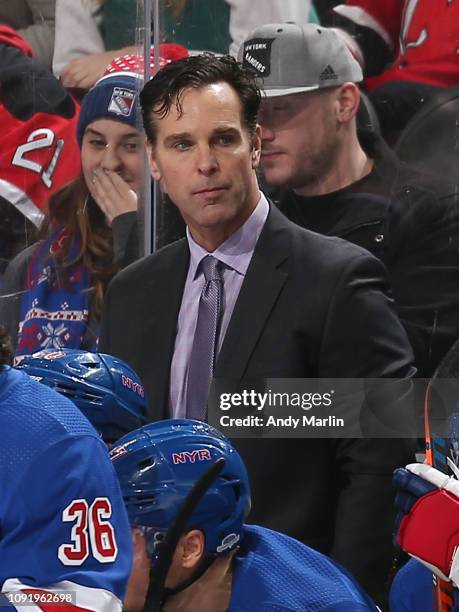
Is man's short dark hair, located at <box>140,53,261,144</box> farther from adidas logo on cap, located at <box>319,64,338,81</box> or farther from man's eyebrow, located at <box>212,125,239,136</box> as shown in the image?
adidas logo on cap, located at <box>319,64,338,81</box>

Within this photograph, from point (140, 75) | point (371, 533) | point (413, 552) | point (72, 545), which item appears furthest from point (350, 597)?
point (140, 75)

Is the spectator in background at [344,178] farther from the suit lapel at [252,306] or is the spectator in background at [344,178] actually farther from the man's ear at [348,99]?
the suit lapel at [252,306]

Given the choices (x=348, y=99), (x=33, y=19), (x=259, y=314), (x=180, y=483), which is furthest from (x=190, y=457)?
(x=33, y=19)

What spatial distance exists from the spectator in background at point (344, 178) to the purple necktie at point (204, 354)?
12.6 inches

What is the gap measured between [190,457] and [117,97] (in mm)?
1294

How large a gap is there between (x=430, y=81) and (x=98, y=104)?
803mm

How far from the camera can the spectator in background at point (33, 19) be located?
11.2 ft

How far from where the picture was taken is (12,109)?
11.3ft

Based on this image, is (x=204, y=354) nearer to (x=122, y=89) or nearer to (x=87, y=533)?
(x=122, y=89)

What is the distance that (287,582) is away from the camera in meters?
2.32

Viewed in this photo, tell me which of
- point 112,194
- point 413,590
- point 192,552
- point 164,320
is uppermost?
point 112,194

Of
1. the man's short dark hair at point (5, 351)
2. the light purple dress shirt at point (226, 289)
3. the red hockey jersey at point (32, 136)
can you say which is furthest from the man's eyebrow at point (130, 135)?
the man's short dark hair at point (5, 351)

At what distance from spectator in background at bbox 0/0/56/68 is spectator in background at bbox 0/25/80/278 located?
0.04 meters

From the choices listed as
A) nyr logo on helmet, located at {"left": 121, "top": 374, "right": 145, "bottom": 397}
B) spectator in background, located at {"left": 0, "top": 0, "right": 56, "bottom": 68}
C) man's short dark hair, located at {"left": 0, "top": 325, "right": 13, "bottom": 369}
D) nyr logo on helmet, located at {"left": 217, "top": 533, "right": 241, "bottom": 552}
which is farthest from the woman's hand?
man's short dark hair, located at {"left": 0, "top": 325, "right": 13, "bottom": 369}
